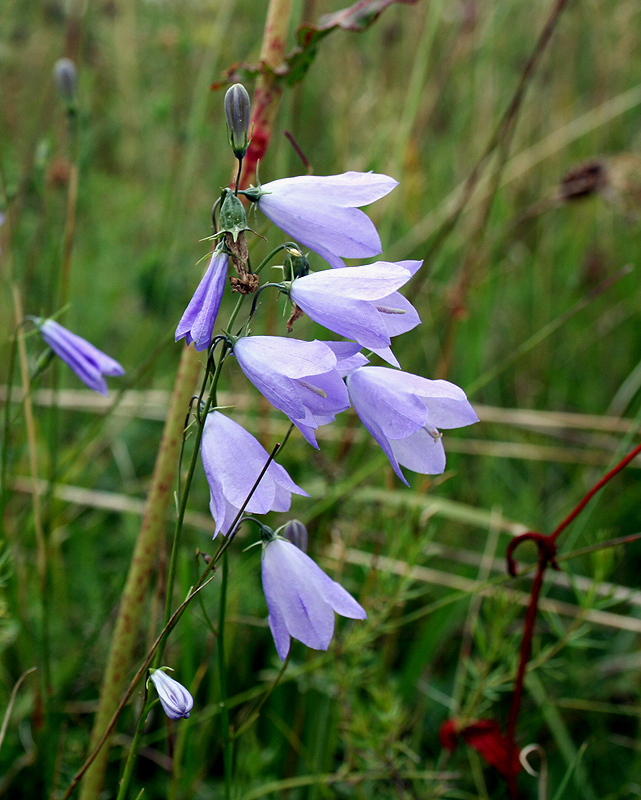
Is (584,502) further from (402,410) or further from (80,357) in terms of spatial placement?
(80,357)

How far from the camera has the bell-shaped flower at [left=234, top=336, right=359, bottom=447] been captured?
28.8 inches

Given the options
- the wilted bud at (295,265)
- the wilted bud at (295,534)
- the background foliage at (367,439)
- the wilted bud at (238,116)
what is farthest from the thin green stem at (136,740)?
the wilted bud at (238,116)

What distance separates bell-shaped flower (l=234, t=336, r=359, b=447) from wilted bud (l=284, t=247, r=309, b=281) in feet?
0.29

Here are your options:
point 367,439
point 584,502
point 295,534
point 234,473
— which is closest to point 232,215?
point 234,473

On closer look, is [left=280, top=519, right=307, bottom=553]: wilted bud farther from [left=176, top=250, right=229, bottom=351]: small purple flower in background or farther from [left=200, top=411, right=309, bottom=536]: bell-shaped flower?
[left=176, top=250, right=229, bottom=351]: small purple flower in background

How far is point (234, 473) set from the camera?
808 millimetres

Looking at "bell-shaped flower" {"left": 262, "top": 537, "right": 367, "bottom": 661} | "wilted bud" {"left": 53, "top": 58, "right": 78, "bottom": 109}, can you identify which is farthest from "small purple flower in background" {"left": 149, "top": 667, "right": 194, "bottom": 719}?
"wilted bud" {"left": 53, "top": 58, "right": 78, "bottom": 109}

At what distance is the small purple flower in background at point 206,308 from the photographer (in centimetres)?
71

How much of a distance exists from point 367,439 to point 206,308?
49.6 inches

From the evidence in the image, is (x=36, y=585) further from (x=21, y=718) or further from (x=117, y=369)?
(x=117, y=369)

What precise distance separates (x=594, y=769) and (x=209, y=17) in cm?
443

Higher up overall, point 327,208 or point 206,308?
point 327,208

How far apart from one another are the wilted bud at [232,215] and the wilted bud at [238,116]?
65 mm

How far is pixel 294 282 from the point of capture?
779 mm
